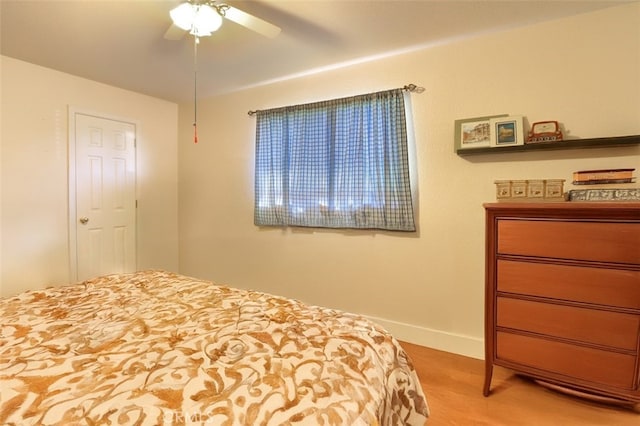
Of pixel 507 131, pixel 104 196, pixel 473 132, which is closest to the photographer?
pixel 507 131

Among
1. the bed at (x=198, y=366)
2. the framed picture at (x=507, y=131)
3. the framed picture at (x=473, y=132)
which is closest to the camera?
the bed at (x=198, y=366)

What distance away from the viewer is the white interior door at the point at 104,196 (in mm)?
3008

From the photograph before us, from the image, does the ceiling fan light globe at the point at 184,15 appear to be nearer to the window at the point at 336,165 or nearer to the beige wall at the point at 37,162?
the window at the point at 336,165

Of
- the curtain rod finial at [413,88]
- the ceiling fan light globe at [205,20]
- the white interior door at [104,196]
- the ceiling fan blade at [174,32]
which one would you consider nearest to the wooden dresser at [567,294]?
the curtain rod finial at [413,88]

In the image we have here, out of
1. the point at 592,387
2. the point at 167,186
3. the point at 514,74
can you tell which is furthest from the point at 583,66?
the point at 167,186

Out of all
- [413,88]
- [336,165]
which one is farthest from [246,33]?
[413,88]

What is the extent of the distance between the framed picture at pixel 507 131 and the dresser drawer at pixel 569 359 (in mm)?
1216

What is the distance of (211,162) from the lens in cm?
362

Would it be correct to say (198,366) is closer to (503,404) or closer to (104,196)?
(503,404)

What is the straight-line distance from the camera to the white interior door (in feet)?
9.87

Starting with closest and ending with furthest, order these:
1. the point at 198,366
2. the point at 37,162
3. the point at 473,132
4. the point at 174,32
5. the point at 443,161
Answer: the point at 198,366 < the point at 174,32 < the point at 473,132 < the point at 443,161 < the point at 37,162

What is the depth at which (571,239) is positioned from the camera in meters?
1.60

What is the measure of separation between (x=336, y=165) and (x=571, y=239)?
5.64ft

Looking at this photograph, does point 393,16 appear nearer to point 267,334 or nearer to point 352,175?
point 352,175
